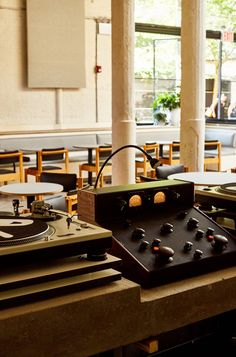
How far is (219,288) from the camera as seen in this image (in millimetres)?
1599

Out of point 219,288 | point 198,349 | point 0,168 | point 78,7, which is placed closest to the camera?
point 219,288

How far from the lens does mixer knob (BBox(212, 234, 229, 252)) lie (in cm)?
166

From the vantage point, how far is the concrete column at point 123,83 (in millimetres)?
7074

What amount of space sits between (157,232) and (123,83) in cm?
563

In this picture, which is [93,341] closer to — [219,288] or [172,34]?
[219,288]

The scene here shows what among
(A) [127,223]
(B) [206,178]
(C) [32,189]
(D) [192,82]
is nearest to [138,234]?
(A) [127,223]

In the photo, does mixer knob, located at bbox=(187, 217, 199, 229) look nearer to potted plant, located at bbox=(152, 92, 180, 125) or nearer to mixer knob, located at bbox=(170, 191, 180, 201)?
mixer knob, located at bbox=(170, 191, 180, 201)

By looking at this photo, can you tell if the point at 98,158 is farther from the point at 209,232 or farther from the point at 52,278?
the point at 52,278

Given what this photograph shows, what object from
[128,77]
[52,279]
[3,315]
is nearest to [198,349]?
[52,279]

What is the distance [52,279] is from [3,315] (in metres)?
0.16

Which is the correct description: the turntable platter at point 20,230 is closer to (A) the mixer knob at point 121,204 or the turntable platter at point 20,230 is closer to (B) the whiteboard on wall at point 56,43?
(A) the mixer knob at point 121,204

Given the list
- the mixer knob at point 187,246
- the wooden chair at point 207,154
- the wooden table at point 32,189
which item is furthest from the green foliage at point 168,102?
the mixer knob at point 187,246

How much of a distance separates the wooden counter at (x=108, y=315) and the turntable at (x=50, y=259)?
3cm

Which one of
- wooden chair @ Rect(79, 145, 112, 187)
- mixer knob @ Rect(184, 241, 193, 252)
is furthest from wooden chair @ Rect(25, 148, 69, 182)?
mixer knob @ Rect(184, 241, 193, 252)
